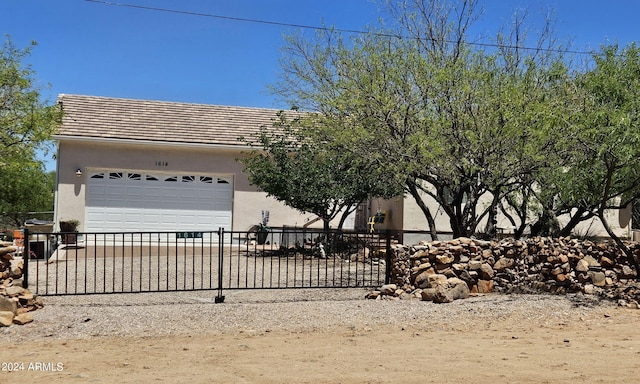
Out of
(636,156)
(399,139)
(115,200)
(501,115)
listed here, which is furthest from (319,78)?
(115,200)

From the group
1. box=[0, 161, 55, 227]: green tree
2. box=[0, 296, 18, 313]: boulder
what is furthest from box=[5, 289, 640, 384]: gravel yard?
box=[0, 161, 55, 227]: green tree

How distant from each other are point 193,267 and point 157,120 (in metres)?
11.5

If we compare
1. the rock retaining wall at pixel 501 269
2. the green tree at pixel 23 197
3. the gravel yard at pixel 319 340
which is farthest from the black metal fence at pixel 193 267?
the green tree at pixel 23 197

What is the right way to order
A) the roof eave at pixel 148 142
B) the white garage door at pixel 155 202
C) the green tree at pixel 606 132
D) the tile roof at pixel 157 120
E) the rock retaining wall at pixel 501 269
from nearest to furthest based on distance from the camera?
the green tree at pixel 606 132 → the rock retaining wall at pixel 501 269 → the roof eave at pixel 148 142 → the white garage door at pixel 155 202 → the tile roof at pixel 157 120

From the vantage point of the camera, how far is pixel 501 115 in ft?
31.1

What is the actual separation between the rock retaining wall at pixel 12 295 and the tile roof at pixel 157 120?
9.69 metres

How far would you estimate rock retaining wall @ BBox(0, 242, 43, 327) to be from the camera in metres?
7.61

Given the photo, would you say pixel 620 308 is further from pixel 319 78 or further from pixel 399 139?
pixel 319 78

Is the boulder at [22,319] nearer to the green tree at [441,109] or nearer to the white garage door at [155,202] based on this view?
the green tree at [441,109]

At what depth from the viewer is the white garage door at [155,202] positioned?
18.3 m

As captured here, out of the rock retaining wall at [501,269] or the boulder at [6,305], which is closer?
the boulder at [6,305]

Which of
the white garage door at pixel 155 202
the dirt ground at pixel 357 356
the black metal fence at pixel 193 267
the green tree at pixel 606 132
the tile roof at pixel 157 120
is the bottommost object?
the dirt ground at pixel 357 356

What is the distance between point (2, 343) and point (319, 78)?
732cm

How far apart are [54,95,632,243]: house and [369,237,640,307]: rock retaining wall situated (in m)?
7.81
